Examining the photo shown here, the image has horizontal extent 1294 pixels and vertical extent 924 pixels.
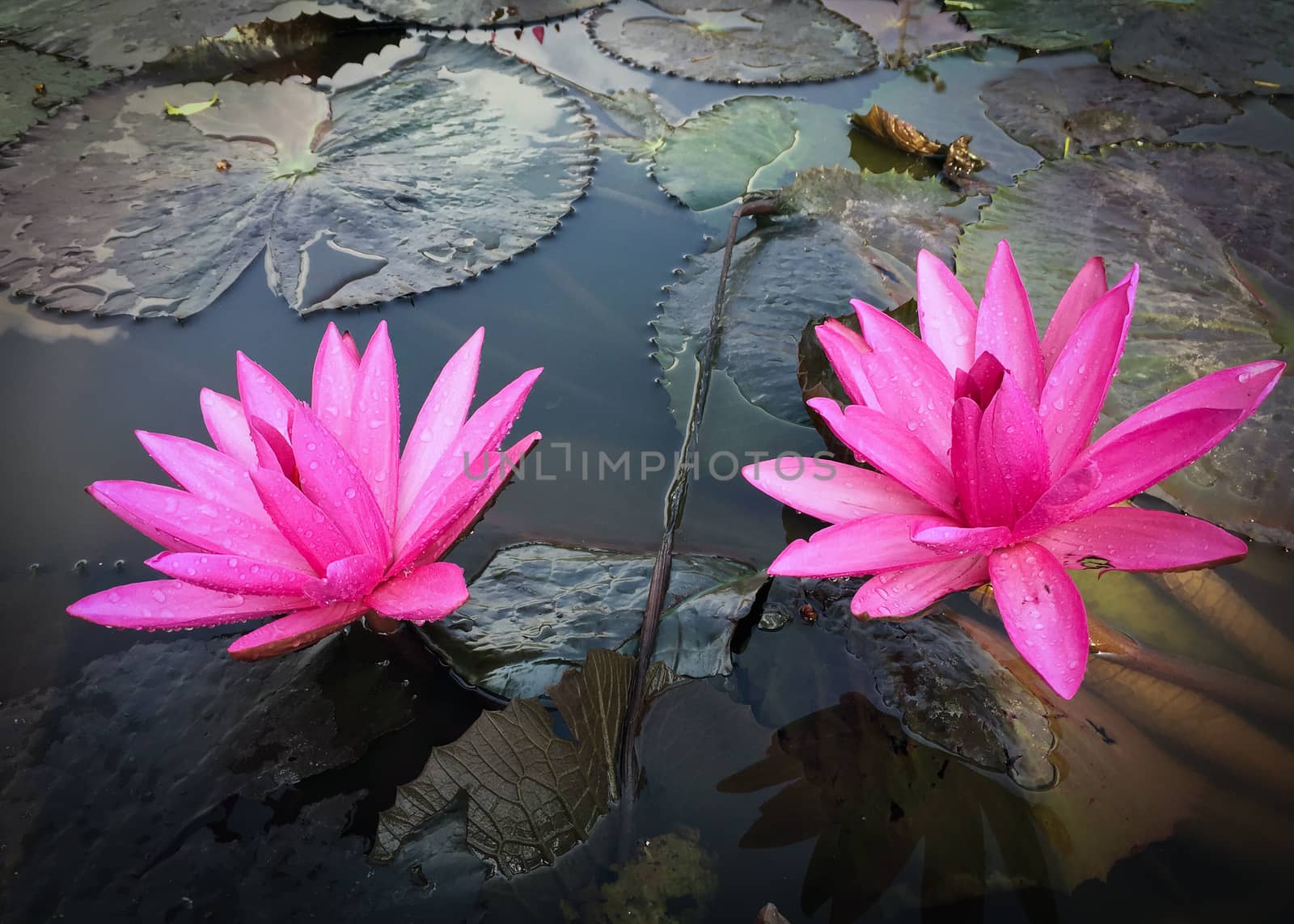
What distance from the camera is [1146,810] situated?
1240mm

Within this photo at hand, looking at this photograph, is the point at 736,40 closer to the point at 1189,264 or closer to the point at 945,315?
the point at 1189,264

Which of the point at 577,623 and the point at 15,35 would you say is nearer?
the point at 577,623

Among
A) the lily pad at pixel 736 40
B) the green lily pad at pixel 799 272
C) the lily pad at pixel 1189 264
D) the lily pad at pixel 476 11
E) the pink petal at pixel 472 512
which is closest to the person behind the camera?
the pink petal at pixel 472 512

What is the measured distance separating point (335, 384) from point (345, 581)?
17.3 inches

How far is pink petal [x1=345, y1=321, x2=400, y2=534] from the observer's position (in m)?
1.30

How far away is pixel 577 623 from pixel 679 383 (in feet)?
2.51

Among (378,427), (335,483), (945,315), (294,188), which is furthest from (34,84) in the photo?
(945,315)

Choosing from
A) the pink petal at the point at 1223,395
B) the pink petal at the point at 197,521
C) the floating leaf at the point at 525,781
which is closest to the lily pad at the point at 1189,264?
the pink petal at the point at 1223,395

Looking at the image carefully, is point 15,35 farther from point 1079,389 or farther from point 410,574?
point 1079,389

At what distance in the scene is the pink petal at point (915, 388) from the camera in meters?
1.25

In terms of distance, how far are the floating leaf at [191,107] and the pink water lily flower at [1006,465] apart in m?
2.76

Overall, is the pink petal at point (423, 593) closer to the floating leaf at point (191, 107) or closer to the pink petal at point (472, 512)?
the pink petal at point (472, 512)

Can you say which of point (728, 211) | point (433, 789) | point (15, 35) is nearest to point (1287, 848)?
point (433, 789)

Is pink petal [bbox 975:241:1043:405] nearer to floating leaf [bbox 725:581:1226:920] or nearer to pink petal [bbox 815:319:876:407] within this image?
pink petal [bbox 815:319:876:407]
